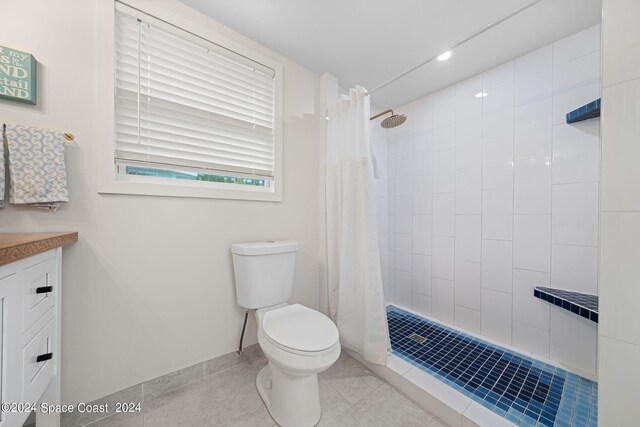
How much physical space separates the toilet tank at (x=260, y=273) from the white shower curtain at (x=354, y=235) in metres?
0.46

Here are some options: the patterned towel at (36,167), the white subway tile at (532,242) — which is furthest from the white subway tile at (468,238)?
the patterned towel at (36,167)

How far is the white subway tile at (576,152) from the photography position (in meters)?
1.42

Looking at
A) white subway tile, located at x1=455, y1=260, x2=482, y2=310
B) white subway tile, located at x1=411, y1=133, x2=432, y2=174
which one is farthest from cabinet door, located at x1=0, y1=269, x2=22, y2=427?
white subway tile, located at x1=411, y1=133, x2=432, y2=174

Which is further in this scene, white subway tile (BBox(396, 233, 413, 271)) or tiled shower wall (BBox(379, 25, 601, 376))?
white subway tile (BBox(396, 233, 413, 271))

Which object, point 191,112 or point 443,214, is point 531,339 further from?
point 191,112

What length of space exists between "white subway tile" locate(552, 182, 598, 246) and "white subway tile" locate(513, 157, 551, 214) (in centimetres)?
5

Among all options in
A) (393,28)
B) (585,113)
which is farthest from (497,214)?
(393,28)

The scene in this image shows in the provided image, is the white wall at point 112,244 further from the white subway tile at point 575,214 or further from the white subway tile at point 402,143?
the white subway tile at point 575,214

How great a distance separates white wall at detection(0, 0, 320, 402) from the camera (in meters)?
1.02

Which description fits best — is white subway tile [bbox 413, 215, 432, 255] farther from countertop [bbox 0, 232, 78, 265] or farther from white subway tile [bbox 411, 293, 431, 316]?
countertop [bbox 0, 232, 78, 265]

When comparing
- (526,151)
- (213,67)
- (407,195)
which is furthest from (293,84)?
(526,151)

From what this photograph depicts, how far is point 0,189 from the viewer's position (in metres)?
0.88

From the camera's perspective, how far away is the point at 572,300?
1.35 m

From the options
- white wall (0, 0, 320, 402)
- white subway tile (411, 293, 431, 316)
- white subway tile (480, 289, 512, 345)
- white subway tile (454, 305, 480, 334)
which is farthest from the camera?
white subway tile (411, 293, 431, 316)
